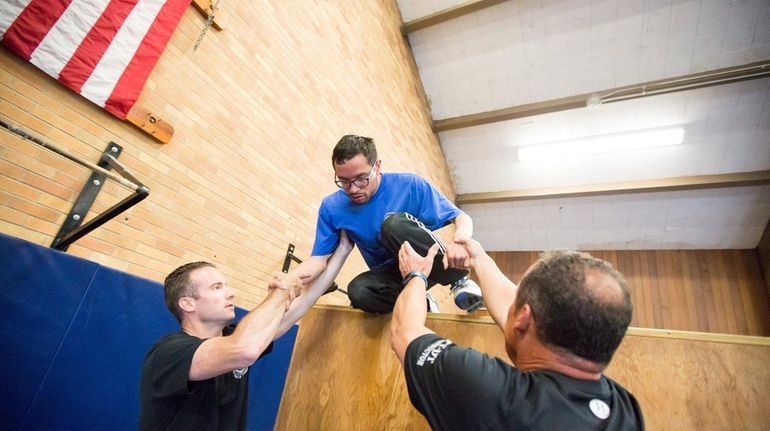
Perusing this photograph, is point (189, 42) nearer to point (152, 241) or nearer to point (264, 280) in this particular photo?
point (152, 241)

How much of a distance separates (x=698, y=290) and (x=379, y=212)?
745 centimetres

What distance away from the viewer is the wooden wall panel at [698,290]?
236 inches

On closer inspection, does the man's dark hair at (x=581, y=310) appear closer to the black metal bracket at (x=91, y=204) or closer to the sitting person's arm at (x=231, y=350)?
the sitting person's arm at (x=231, y=350)

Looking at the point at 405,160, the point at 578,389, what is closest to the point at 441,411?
the point at 578,389

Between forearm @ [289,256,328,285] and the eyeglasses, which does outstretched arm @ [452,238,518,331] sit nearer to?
the eyeglasses

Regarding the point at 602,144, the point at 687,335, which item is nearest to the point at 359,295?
the point at 687,335

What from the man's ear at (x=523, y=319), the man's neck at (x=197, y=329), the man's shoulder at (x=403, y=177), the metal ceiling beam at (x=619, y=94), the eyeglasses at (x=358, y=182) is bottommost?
the man's neck at (x=197, y=329)

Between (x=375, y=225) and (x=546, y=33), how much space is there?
16.7 ft

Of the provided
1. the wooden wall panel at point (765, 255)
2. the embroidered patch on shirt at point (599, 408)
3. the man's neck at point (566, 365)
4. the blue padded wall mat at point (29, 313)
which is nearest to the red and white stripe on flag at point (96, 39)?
the blue padded wall mat at point (29, 313)

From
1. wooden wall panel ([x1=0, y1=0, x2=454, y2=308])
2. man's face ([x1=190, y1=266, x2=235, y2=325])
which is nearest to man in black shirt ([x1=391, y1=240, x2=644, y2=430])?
man's face ([x1=190, y1=266, x2=235, y2=325])

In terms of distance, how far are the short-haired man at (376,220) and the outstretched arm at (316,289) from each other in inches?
1.6

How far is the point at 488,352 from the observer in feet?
5.37

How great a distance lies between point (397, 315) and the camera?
1198 mm

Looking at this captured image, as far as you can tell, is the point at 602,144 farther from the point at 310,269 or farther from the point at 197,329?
the point at 197,329
